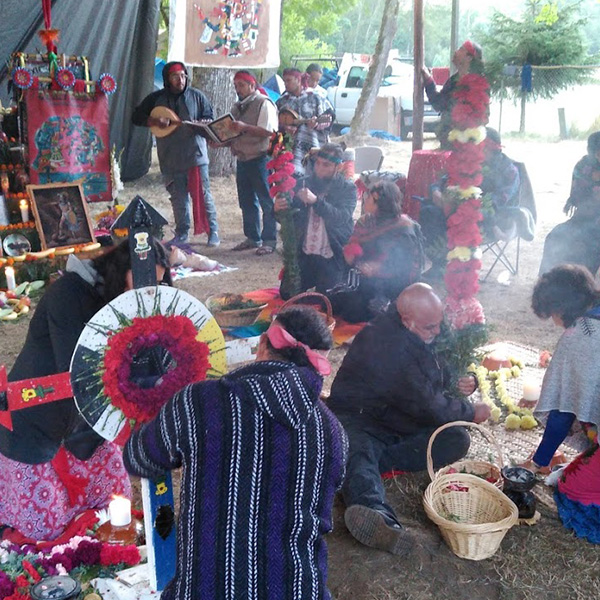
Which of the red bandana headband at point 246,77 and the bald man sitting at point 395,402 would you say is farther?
the red bandana headband at point 246,77

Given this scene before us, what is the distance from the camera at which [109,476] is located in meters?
3.34

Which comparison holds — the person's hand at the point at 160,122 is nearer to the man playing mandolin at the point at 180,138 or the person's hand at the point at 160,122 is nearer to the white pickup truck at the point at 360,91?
the man playing mandolin at the point at 180,138

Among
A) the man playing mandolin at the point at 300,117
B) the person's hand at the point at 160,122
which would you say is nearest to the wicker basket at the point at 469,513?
the man playing mandolin at the point at 300,117

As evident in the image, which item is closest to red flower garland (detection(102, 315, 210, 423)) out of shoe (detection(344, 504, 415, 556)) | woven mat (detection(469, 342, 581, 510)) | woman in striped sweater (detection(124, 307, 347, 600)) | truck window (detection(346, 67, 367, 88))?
woman in striped sweater (detection(124, 307, 347, 600))

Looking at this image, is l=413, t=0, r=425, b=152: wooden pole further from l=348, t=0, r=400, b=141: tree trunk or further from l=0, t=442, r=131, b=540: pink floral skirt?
l=348, t=0, r=400, b=141: tree trunk

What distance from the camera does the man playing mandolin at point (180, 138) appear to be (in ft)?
25.8

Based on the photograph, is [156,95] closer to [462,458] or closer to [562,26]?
[462,458]

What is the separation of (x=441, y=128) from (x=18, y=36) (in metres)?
5.87

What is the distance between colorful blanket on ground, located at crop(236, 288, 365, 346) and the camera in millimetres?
5543

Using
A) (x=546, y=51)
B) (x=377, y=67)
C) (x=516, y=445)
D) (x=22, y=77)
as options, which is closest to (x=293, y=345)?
(x=516, y=445)

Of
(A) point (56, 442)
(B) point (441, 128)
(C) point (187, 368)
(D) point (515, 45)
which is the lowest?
(A) point (56, 442)

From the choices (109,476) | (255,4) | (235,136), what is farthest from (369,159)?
(109,476)

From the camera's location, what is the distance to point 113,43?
34.8 feet

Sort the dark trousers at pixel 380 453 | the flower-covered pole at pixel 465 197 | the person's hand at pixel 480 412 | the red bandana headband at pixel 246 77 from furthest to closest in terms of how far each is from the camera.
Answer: the red bandana headband at pixel 246 77 < the flower-covered pole at pixel 465 197 < the person's hand at pixel 480 412 < the dark trousers at pixel 380 453
